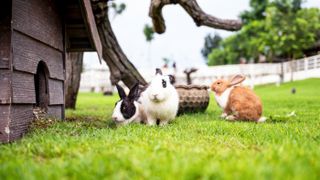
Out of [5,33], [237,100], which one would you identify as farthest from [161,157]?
[237,100]

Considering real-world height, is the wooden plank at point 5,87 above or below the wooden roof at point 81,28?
below

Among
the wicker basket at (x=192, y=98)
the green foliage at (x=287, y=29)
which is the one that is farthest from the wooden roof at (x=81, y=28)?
the green foliage at (x=287, y=29)

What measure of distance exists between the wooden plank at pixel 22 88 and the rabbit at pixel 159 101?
1.53m

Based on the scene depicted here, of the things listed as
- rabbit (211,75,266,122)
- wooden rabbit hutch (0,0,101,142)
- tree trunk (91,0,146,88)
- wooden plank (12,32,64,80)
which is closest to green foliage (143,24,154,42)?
tree trunk (91,0,146,88)

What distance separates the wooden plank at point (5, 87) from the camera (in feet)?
12.7

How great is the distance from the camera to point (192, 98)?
25.5 ft

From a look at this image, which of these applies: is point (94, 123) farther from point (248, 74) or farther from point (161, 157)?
point (248, 74)

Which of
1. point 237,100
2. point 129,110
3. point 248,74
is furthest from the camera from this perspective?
point 248,74

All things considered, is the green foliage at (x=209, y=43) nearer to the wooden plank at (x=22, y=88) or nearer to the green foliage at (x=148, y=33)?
the green foliage at (x=148, y=33)

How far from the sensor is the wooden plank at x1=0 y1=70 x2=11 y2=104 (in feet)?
12.7

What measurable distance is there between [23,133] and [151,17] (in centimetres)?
403

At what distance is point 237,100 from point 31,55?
321 cm

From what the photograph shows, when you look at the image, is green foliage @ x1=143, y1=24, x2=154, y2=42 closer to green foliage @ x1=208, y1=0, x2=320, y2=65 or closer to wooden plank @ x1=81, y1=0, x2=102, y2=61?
green foliage @ x1=208, y1=0, x2=320, y2=65

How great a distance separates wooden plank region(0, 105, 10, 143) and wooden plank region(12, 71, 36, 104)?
0.13 meters
